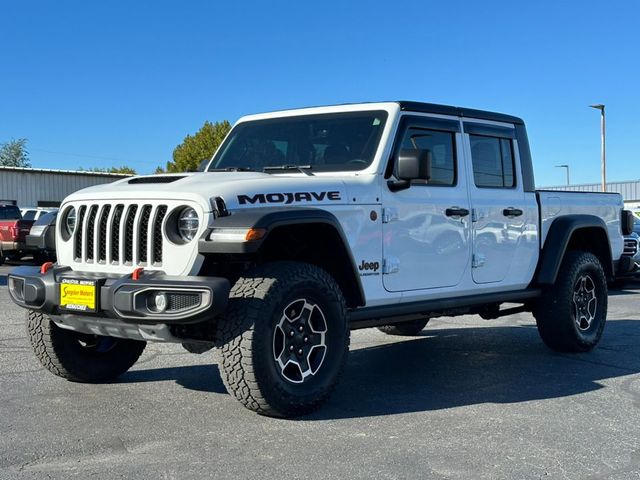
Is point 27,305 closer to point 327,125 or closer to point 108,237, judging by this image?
point 108,237

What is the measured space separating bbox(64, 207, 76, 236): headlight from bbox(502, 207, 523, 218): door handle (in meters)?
3.34

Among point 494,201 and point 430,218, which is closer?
point 430,218

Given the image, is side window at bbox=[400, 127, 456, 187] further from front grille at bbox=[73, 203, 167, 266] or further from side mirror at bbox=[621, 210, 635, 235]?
side mirror at bbox=[621, 210, 635, 235]

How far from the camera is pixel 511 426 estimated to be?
15.0 ft

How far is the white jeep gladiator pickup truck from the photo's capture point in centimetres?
440

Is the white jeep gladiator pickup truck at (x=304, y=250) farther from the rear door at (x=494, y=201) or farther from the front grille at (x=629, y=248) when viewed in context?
the front grille at (x=629, y=248)

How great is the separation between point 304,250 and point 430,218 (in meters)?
1.07

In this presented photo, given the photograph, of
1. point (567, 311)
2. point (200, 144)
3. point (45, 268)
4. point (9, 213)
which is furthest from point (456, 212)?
point (200, 144)

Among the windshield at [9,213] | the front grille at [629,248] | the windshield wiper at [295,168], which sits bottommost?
the front grille at [629,248]

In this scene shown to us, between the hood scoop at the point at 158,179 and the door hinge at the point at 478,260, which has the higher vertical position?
the hood scoop at the point at 158,179

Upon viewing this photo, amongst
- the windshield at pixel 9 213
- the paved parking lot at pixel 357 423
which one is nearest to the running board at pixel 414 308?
the paved parking lot at pixel 357 423

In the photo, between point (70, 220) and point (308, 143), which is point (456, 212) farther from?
point (70, 220)

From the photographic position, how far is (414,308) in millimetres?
5496

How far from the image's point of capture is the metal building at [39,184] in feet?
118
